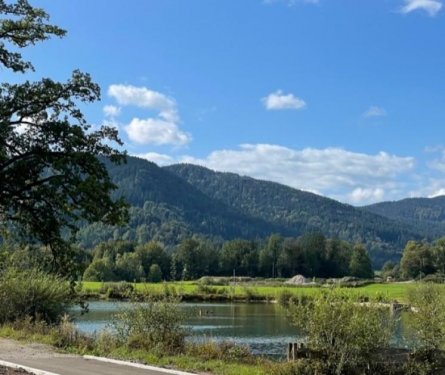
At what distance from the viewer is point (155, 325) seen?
1816cm

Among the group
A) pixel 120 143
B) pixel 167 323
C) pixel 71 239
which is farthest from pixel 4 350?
pixel 120 143

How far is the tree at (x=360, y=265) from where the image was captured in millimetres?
154250

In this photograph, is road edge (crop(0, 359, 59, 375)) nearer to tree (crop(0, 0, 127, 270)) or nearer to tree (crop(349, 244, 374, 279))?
tree (crop(0, 0, 127, 270))

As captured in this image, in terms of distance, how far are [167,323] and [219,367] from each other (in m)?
3.52

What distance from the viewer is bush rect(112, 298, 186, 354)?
17.9 metres

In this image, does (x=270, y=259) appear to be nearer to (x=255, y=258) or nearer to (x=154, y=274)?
(x=255, y=258)

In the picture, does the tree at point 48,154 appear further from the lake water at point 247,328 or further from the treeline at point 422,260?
the treeline at point 422,260

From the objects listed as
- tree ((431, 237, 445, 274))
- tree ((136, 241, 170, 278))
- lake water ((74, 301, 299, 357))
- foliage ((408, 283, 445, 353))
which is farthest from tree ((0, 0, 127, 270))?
tree ((431, 237, 445, 274))

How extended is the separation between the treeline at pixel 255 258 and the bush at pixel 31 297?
376ft

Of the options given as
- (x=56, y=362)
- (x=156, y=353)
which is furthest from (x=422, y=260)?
(x=56, y=362)

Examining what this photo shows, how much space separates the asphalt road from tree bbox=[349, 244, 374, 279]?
14203 centimetres

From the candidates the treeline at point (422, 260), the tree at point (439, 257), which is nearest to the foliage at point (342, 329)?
the tree at point (439, 257)

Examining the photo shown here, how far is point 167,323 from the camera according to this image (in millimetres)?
18125

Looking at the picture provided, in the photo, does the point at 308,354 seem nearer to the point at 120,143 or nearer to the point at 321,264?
the point at 120,143
